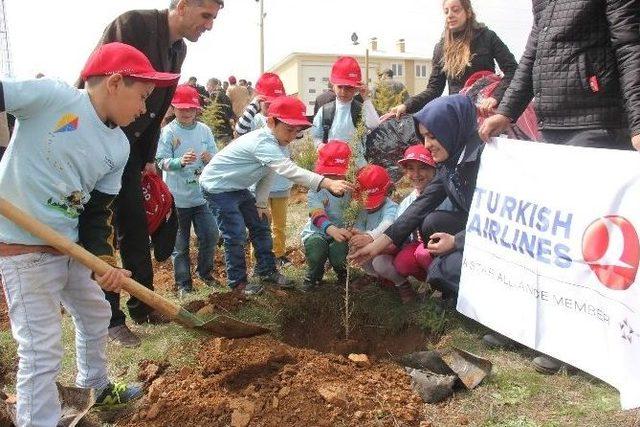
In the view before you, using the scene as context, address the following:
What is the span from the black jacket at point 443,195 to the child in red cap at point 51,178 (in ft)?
6.72

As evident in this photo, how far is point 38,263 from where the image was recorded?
270 cm

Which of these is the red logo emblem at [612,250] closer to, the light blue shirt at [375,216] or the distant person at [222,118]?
the light blue shirt at [375,216]

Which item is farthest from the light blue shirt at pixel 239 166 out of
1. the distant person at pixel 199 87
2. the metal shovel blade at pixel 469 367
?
the distant person at pixel 199 87

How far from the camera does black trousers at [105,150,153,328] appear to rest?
404 centimetres

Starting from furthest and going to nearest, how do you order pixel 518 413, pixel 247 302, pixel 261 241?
1. pixel 261 241
2. pixel 247 302
3. pixel 518 413

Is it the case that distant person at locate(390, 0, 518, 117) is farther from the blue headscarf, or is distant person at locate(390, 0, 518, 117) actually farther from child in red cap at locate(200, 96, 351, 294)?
child in red cap at locate(200, 96, 351, 294)

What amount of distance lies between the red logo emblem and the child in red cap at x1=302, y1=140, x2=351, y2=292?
79.7 inches

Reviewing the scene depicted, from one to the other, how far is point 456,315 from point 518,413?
4.36 ft

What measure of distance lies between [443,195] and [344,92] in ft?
7.03

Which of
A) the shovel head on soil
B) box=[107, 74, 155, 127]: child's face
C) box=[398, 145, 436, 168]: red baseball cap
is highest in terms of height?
box=[107, 74, 155, 127]: child's face

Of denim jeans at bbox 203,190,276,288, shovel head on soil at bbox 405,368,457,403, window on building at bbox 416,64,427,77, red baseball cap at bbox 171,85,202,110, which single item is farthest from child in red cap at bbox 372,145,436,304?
window on building at bbox 416,64,427,77

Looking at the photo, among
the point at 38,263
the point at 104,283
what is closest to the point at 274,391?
the point at 104,283

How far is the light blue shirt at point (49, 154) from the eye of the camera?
8.64 ft

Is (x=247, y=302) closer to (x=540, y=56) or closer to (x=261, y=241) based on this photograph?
(x=261, y=241)
